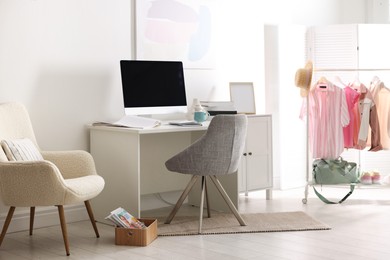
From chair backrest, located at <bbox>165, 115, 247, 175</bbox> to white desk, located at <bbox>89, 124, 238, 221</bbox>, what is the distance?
27cm

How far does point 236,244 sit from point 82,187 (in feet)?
3.22

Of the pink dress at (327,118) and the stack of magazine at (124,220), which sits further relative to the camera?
the pink dress at (327,118)

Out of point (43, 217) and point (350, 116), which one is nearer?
point (43, 217)

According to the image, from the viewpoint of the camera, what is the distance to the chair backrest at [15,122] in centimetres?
425

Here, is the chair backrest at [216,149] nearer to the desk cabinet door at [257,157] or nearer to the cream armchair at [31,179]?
the cream armchair at [31,179]

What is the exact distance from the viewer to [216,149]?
14.5ft

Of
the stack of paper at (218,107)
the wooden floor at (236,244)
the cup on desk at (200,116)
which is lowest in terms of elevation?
the wooden floor at (236,244)

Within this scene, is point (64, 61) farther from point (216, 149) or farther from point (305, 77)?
point (305, 77)

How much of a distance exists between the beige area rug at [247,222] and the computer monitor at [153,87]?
0.82m

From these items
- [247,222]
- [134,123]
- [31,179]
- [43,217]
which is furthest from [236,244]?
[43,217]

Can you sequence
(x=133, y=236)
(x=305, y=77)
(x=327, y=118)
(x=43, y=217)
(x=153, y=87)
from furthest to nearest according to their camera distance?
(x=327, y=118) < (x=305, y=77) < (x=153, y=87) < (x=43, y=217) < (x=133, y=236)

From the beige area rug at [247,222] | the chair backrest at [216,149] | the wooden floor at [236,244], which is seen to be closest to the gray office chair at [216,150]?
the chair backrest at [216,149]

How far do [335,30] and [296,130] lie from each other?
0.97 metres

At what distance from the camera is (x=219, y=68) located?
579 centimetres
